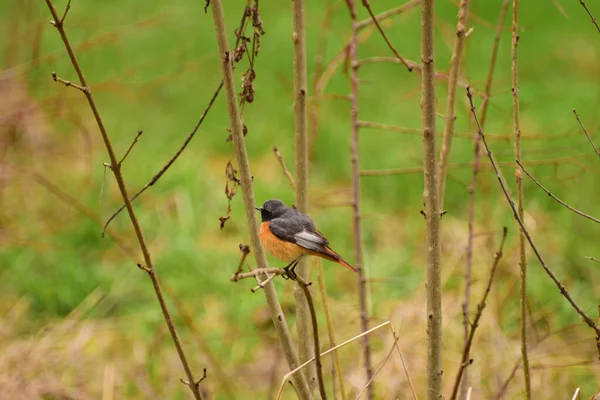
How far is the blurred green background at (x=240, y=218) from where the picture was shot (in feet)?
12.5

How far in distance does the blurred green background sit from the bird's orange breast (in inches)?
12.9

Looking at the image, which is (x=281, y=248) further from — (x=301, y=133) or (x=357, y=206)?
(x=357, y=206)

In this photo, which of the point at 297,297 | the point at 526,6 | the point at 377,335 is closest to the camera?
the point at 297,297

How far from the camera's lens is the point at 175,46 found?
27.7 ft

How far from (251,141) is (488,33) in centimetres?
355

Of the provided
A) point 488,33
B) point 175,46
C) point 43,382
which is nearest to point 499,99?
point 488,33

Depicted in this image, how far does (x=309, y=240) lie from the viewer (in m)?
2.23

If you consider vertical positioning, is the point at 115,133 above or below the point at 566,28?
below

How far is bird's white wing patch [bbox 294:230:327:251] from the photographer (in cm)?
221

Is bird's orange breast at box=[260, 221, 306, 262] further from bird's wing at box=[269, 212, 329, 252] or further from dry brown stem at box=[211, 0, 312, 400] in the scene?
dry brown stem at box=[211, 0, 312, 400]

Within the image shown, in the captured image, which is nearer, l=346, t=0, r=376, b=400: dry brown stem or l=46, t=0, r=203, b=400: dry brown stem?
l=46, t=0, r=203, b=400: dry brown stem

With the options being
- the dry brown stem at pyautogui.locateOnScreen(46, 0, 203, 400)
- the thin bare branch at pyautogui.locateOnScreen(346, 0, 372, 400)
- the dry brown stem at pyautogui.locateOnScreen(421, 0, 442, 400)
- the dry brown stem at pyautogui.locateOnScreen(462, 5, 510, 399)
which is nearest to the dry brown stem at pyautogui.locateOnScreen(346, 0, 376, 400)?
the thin bare branch at pyautogui.locateOnScreen(346, 0, 372, 400)

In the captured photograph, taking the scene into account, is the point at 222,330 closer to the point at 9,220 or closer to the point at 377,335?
the point at 377,335

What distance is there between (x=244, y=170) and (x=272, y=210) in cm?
73
